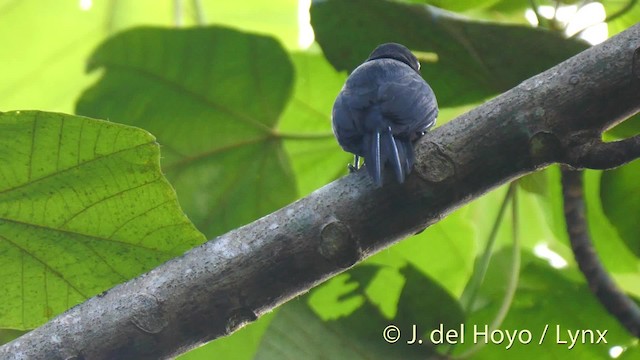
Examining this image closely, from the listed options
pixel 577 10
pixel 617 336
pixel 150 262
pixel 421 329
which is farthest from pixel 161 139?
pixel 617 336

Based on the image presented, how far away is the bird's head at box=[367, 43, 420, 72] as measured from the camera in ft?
5.56

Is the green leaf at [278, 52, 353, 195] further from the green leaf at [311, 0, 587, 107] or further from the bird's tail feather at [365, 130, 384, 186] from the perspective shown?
the bird's tail feather at [365, 130, 384, 186]

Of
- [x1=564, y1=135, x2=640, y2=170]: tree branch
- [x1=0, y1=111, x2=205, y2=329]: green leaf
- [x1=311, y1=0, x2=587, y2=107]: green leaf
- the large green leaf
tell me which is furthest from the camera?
the large green leaf

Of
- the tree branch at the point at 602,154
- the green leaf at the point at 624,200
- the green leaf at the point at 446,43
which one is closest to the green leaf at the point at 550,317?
the green leaf at the point at 624,200

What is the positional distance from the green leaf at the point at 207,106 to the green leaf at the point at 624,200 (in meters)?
0.69

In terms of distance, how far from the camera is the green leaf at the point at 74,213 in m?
1.34

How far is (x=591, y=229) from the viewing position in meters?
1.99

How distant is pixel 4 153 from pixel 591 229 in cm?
133

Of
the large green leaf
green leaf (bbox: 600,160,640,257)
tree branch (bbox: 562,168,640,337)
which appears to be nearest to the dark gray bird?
tree branch (bbox: 562,168,640,337)

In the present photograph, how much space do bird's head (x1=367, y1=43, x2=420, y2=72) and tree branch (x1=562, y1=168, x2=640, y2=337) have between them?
1.24 feet

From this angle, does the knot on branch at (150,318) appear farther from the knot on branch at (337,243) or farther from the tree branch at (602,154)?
the tree branch at (602,154)

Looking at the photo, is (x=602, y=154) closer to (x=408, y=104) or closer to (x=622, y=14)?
(x=408, y=104)

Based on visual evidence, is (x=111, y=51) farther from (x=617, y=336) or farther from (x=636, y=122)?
(x=617, y=336)

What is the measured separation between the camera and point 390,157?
1238 mm
